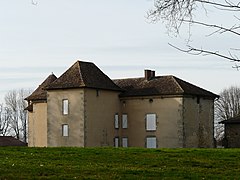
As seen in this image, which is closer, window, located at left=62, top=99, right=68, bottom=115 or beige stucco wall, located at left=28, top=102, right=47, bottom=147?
window, located at left=62, top=99, right=68, bottom=115

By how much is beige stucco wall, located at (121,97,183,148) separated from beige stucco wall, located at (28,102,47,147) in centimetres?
815

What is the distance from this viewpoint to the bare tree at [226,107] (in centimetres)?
8606

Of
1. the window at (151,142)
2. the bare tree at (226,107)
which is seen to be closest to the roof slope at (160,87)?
the window at (151,142)

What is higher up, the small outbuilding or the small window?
the small window

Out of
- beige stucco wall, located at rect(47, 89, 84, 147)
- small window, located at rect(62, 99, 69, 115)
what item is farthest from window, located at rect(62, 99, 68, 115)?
beige stucco wall, located at rect(47, 89, 84, 147)

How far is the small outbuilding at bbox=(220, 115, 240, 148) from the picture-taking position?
5997 cm

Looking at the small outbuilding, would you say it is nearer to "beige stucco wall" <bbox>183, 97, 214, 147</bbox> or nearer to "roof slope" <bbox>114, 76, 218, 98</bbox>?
"beige stucco wall" <bbox>183, 97, 214, 147</bbox>

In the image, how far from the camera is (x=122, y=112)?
6141 centimetres

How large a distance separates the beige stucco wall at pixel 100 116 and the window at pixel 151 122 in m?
3.52

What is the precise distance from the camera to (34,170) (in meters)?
16.2

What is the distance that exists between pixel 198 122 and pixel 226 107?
30963 mm

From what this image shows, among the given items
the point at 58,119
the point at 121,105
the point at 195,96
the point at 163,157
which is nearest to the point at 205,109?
the point at 195,96

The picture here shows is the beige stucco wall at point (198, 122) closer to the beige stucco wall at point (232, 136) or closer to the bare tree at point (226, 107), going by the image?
the beige stucco wall at point (232, 136)

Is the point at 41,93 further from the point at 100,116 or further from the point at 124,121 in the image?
the point at 100,116
